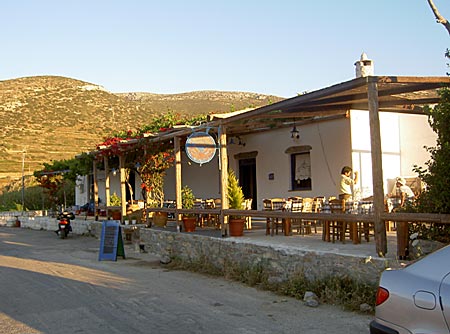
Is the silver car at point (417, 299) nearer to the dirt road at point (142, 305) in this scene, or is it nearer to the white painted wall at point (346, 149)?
the dirt road at point (142, 305)

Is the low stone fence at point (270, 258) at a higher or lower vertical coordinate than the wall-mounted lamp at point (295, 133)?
lower

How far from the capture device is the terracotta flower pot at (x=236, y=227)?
1179 centimetres

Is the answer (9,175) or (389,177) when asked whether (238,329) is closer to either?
(389,177)

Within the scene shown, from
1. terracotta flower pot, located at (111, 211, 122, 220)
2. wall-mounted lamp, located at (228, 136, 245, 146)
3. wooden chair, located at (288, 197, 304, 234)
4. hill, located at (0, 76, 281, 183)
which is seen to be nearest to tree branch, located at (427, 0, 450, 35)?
wooden chair, located at (288, 197, 304, 234)

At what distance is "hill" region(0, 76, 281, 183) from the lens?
4681 centimetres

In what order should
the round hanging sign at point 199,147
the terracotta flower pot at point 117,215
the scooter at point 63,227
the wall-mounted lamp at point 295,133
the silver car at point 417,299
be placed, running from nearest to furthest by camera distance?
the silver car at point 417,299 < the round hanging sign at point 199,147 < the wall-mounted lamp at point 295,133 < the terracotta flower pot at point 117,215 < the scooter at point 63,227

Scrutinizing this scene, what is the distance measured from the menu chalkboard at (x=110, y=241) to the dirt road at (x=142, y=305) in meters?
1.09

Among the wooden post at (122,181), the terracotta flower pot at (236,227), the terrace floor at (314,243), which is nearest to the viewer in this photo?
the terrace floor at (314,243)

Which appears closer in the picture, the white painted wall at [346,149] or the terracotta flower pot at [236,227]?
the terracotta flower pot at [236,227]

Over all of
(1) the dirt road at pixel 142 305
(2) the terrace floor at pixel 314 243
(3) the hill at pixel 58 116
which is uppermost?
(3) the hill at pixel 58 116

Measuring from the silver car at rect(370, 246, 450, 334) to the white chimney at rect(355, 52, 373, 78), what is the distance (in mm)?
5972

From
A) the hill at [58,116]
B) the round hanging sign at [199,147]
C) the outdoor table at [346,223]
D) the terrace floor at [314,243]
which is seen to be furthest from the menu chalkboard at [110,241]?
the hill at [58,116]

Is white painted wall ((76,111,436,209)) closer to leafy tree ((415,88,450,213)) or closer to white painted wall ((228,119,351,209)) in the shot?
white painted wall ((228,119,351,209))

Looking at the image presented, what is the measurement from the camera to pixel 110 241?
14242 mm
